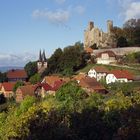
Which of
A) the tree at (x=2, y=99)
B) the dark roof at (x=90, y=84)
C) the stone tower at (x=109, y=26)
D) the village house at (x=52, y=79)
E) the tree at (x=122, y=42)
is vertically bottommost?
the tree at (x=2, y=99)

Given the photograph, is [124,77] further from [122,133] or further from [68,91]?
[122,133]

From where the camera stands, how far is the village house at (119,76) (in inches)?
2395

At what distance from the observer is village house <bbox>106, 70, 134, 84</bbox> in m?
60.8

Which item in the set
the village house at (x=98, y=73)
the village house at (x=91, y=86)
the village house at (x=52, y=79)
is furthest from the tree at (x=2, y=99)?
the village house at (x=91, y=86)

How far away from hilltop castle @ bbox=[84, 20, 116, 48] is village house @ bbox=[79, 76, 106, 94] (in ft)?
79.2

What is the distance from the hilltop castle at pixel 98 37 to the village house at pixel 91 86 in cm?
2414

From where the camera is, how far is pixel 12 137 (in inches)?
904

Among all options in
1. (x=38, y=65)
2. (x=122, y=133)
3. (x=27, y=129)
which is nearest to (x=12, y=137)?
(x=27, y=129)

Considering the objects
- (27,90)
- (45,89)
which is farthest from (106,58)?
(27,90)

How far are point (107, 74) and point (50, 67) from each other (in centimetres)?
1178

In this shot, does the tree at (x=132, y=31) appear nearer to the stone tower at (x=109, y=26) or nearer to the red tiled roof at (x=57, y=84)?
the stone tower at (x=109, y=26)

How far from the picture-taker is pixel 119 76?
61.7 m

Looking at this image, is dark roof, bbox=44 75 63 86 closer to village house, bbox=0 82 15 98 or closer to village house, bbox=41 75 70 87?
village house, bbox=41 75 70 87

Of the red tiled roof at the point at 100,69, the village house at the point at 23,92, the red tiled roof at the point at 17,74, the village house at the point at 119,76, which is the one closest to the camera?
the village house at the point at 119,76
